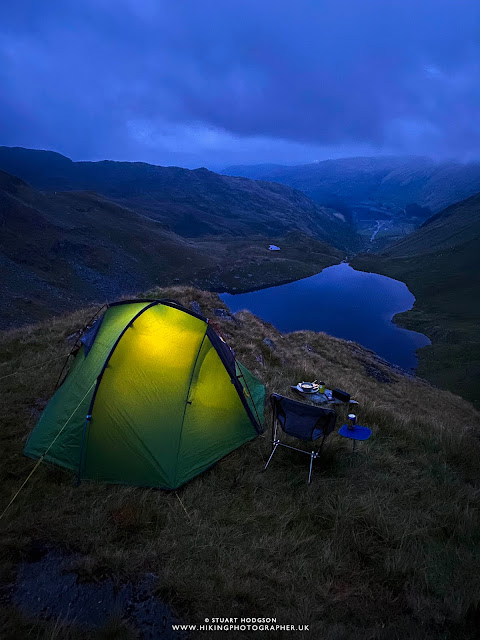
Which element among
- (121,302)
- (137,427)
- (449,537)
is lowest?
(449,537)

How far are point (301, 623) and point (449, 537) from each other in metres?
2.79

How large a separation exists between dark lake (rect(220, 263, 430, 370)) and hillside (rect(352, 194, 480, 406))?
3.48 metres

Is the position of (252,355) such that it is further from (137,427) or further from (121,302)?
(137,427)

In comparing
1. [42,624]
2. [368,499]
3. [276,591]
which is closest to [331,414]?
[368,499]

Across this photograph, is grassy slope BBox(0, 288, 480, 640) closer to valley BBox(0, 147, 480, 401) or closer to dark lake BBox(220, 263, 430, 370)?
valley BBox(0, 147, 480, 401)

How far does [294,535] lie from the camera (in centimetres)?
517

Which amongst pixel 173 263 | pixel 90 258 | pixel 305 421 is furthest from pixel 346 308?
pixel 305 421

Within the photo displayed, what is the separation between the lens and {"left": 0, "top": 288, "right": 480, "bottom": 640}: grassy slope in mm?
4145

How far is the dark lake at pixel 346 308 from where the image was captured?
224 feet

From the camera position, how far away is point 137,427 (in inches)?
258

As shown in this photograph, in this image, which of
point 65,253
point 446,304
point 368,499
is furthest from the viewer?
point 446,304

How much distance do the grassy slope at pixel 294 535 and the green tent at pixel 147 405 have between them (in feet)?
1.06

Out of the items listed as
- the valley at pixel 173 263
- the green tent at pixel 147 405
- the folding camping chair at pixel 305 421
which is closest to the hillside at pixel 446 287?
the valley at pixel 173 263

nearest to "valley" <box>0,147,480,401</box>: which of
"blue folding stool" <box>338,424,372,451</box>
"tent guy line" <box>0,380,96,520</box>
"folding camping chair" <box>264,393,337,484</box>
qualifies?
"tent guy line" <box>0,380,96,520</box>
